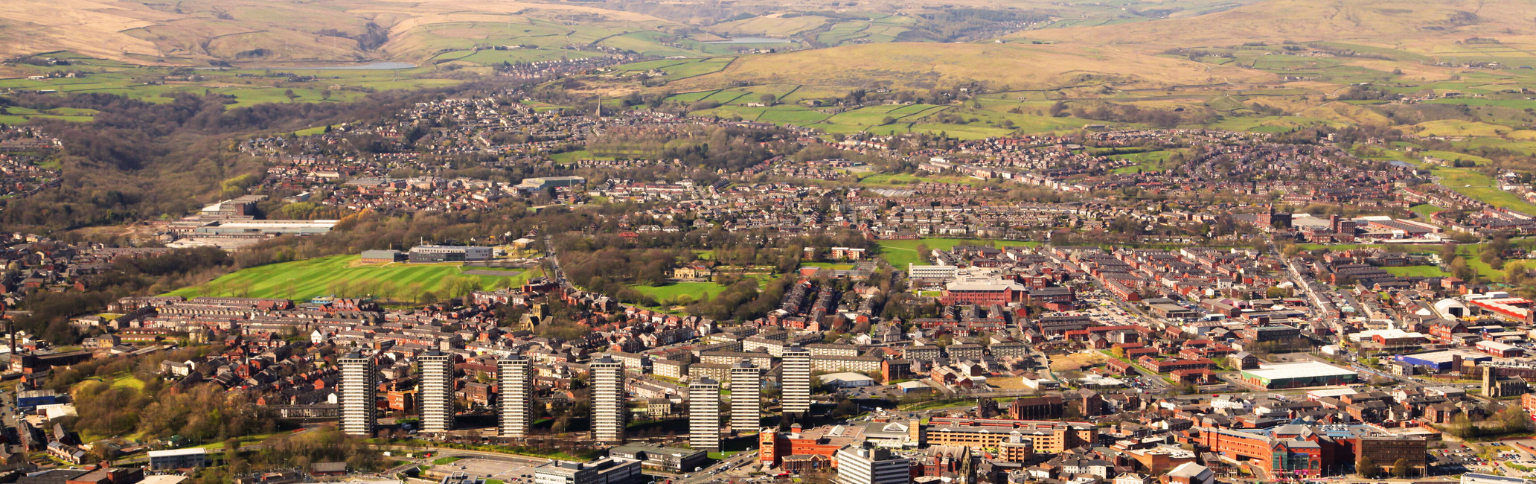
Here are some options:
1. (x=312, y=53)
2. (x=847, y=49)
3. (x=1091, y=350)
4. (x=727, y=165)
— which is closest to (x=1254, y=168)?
(x=727, y=165)

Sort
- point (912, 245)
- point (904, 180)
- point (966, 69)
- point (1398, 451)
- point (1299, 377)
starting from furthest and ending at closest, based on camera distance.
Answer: point (966, 69) < point (904, 180) < point (912, 245) < point (1299, 377) < point (1398, 451)

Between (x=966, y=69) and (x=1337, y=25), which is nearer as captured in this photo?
(x=966, y=69)

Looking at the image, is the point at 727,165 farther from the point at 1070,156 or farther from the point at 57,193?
the point at 57,193

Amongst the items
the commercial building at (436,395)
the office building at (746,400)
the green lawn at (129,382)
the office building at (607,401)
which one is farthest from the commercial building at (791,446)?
the green lawn at (129,382)

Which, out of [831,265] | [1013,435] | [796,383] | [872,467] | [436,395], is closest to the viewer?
[872,467]

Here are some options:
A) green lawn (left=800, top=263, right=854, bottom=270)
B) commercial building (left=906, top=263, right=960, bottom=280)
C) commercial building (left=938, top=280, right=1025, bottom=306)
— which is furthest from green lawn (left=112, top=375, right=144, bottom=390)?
commercial building (left=906, top=263, right=960, bottom=280)

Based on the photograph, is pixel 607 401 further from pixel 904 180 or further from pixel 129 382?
pixel 904 180

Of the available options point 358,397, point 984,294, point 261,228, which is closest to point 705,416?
point 358,397
